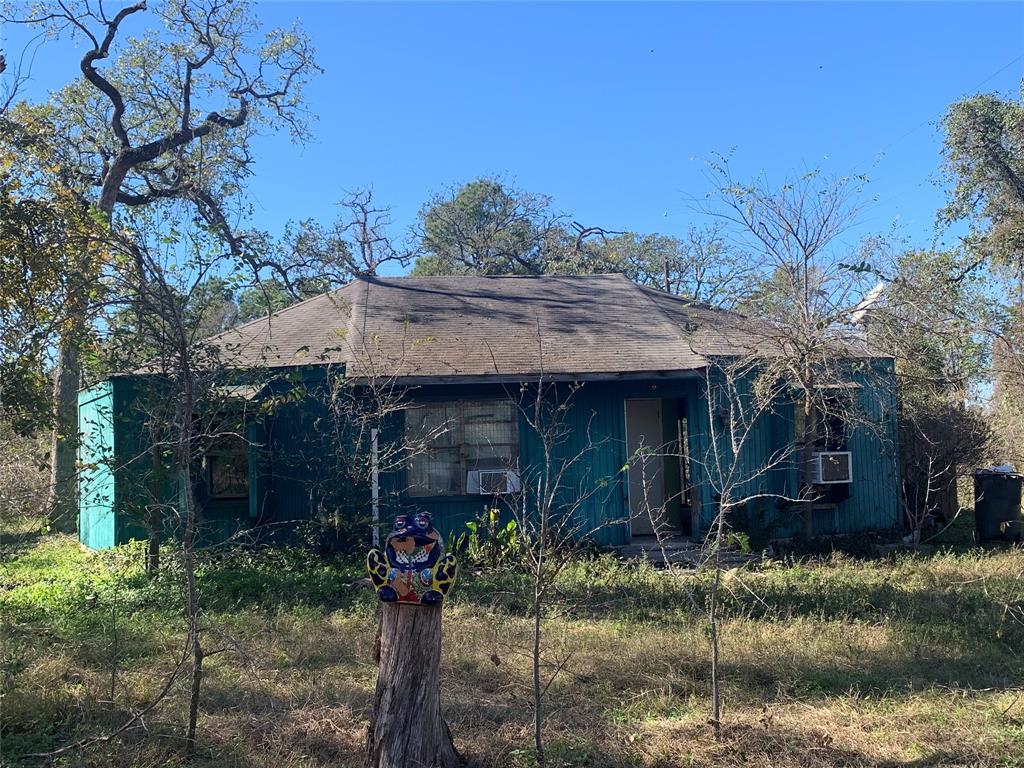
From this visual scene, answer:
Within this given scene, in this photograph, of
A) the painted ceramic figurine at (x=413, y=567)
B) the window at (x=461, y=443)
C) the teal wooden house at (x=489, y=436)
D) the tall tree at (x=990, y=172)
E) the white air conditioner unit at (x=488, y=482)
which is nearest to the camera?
the painted ceramic figurine at (x=413, y=567)

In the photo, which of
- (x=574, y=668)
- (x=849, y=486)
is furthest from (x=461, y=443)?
(x=849, y=486)

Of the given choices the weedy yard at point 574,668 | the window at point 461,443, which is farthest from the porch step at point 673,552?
the window at point 461,443

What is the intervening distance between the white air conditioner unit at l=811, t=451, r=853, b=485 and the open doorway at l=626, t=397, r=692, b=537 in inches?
70.6

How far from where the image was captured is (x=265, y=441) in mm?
10648

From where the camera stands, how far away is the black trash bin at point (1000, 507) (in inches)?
436

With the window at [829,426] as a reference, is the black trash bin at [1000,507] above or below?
below

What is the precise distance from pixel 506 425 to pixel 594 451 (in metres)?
1.29

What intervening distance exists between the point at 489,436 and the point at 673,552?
9.70ft

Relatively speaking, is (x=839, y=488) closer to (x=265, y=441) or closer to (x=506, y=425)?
(x=506, y=425)

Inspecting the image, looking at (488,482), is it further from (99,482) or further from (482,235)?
(482,235)

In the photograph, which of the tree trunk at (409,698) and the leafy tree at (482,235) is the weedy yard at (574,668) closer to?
the tree trunk at (409,698)

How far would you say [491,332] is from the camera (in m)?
11.9

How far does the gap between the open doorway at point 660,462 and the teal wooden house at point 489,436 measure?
0.10 ft

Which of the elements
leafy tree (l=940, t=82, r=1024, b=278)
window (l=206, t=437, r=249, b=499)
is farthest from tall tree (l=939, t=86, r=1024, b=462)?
window (l=206, t=437, r=249, b=499)
